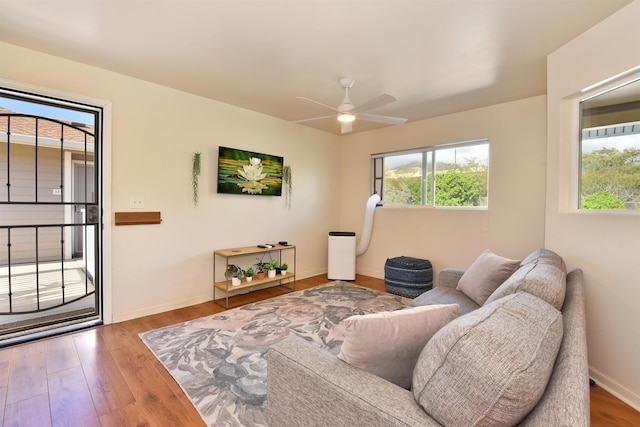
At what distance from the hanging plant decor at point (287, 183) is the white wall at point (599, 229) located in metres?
3.26

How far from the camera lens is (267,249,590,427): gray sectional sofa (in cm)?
71

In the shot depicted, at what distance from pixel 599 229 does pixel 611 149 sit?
2.09 ft

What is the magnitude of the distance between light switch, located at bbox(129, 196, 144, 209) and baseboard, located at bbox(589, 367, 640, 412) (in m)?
4.33

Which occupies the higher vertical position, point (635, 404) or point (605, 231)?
point (605, 231)

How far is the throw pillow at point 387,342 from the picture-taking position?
3.54 feet

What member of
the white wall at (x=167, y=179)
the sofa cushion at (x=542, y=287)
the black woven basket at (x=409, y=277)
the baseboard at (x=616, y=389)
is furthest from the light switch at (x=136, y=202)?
the baseboard at (x=616, y=389)

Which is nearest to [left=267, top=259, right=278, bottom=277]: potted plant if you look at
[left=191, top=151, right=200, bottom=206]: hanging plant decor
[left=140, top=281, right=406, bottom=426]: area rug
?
[left=140, top=281, right=406, bottom=426]: area rug

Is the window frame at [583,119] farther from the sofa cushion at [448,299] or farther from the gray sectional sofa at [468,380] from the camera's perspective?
the gray sectional sofa at [468,380]

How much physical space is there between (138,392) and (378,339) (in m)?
1.82

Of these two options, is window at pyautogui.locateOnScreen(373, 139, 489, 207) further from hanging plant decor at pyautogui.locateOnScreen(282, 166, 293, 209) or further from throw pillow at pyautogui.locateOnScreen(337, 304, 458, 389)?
throw pillow at pyautogui.locateOnScreen(337, 304, 458, 389)

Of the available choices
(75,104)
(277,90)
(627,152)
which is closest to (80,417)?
(75,104)

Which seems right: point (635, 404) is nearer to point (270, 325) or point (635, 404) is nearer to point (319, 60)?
point (270, 325)

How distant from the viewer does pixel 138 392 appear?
6.37 ft

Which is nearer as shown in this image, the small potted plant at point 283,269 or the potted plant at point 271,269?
the potted plant at point 271,269
